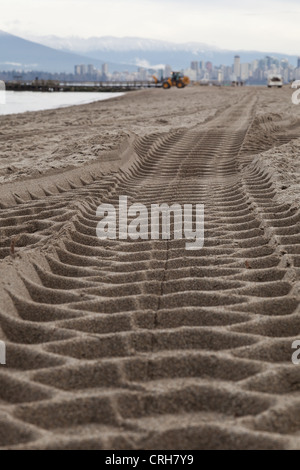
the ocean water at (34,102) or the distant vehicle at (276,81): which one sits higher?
the distant vehicle at (276,81)

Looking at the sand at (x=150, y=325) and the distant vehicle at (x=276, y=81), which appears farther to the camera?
the distant vehicle at (x=276, y=81)

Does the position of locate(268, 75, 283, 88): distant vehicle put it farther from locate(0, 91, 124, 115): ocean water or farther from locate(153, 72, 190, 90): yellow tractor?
locate(0, 91, 124, 115): ocean water

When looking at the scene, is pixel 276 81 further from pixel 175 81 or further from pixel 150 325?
pixel 150 325

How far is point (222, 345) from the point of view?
295 cm

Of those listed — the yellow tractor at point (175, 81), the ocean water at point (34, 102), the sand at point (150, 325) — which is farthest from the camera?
the yellow tractor at point (175, 81)

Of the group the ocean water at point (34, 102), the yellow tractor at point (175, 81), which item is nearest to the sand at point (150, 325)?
the ocean water at point (34, 102)

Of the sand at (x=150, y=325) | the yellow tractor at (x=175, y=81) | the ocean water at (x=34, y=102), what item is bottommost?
the sand at (x=150, y=325)

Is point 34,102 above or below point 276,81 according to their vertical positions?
below

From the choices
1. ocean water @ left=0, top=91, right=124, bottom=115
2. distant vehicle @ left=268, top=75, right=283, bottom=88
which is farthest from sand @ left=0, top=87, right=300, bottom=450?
distant vehicle @ left=268, top=75, right=283, bottom=88

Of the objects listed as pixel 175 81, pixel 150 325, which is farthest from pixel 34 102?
pixel 150 325

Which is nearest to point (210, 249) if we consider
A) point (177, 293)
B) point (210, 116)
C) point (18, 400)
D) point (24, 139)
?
point (177, 293)

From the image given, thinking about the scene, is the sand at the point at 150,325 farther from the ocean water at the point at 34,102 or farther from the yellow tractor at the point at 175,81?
the yellow tractor at the point at 175,81

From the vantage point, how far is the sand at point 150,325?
7.70 feet

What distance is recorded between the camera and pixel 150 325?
3184 mm
